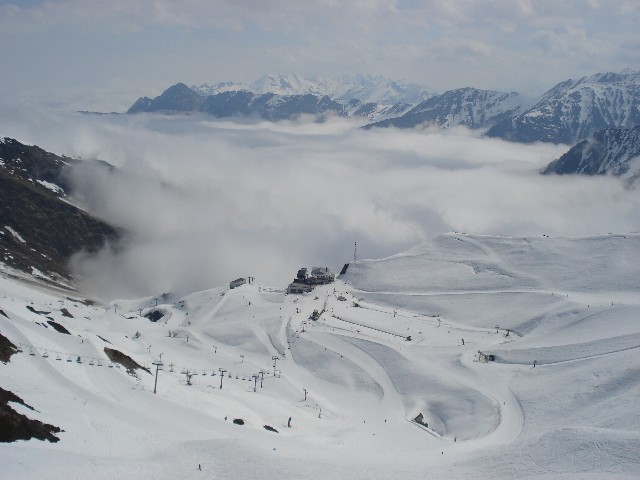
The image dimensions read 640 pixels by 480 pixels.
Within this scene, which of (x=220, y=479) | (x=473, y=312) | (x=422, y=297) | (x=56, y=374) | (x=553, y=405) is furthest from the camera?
(x=422, y=297)

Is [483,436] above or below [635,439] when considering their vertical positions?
below

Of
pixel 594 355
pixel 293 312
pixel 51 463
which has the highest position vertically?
pixel 51 463

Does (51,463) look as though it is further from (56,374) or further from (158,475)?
(56,374)

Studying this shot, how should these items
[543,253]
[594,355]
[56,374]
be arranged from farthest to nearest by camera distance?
[543,253]
[594,355]
[56,374]

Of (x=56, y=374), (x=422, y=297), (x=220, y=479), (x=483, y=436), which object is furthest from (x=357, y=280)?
(x=220, y=479)

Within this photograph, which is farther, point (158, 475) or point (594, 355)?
point (594, 355)

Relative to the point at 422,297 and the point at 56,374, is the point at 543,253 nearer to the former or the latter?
the point at 422,297
